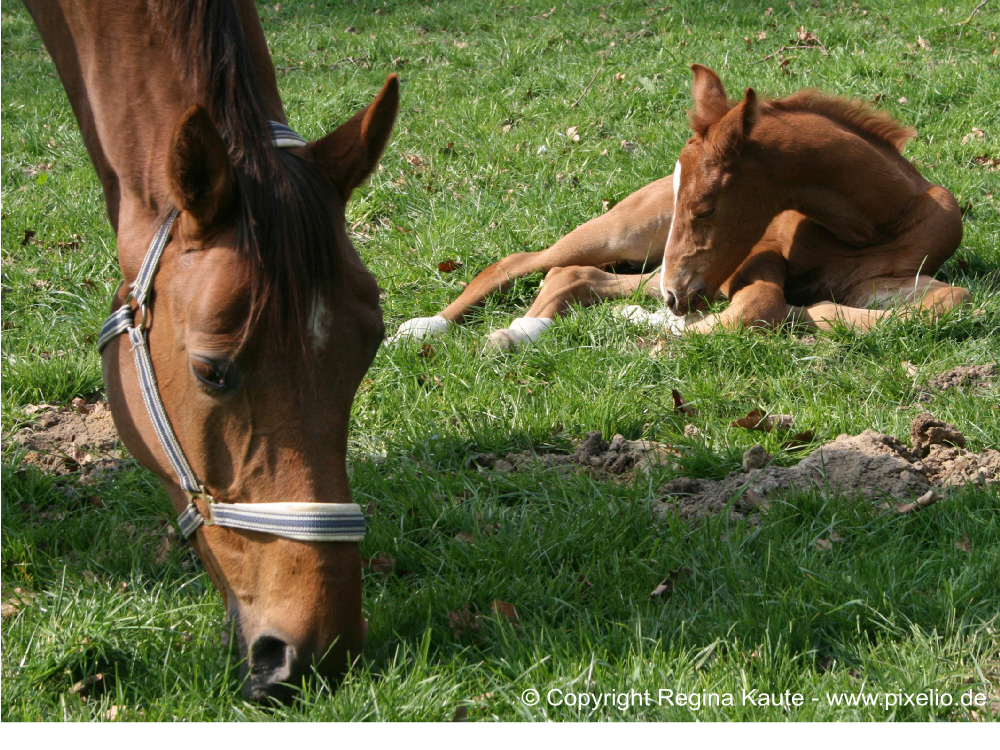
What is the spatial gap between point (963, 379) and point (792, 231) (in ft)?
5.72

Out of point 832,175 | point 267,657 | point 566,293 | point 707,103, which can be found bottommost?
point 566,293

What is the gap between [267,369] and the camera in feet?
6.95

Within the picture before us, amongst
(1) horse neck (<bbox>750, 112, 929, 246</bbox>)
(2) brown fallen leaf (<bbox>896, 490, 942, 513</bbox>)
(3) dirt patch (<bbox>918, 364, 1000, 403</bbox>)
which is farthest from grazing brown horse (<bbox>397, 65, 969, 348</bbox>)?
(2) brown fallen leaf (<bbox>896, 490, 942, 513</bbox>)

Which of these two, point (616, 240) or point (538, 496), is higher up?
point (616, 240)

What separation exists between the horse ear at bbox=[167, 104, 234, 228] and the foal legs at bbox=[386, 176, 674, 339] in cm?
333

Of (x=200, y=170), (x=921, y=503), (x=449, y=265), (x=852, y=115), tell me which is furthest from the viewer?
(x=449, y=265)

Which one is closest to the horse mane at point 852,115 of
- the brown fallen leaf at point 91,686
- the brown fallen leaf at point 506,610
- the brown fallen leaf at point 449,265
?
the brown fallen leaf at point 449,265

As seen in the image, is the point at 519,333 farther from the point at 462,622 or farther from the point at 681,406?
the point at 462,622

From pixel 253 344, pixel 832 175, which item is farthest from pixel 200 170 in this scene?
pixel 832 175

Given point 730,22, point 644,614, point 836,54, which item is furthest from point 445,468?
point 730,22

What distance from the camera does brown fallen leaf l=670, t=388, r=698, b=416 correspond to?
13.0 ft

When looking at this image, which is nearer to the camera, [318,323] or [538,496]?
[318,323]

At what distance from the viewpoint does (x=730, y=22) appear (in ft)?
32.9

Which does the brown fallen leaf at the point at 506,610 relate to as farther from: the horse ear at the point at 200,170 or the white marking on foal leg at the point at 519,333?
the white marking on foal leg at the point at 519,333
